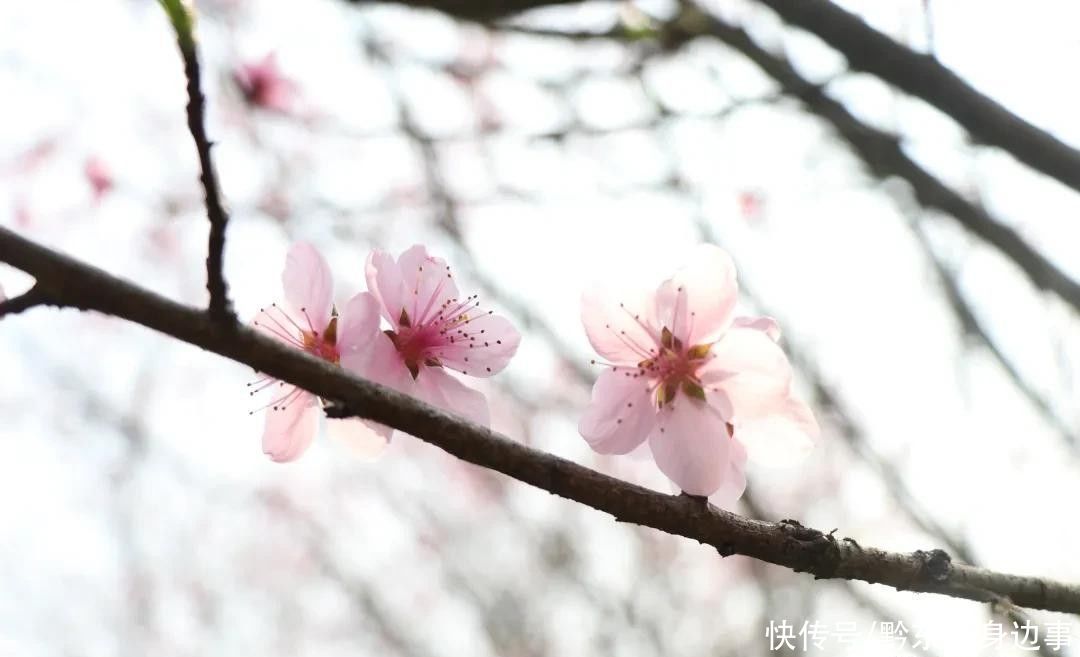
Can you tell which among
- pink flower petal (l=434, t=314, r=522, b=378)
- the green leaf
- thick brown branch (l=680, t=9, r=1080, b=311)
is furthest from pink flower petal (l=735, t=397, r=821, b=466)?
thick brown branch (l=680, t=9, r=1080, b=311)

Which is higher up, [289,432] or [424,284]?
[424,284]

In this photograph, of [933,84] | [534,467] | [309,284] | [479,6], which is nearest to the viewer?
[534,467]

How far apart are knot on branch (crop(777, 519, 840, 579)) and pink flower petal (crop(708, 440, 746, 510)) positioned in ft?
0.38

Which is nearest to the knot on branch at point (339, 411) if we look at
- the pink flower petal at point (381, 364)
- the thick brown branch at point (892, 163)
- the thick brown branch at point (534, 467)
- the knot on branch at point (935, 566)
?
the thick brown branch at point (534, 467)

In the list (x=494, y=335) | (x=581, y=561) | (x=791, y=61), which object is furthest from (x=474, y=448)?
(x=581, y=561)

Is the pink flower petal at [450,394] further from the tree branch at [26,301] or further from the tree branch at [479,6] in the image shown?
the tree branch at [479,6]

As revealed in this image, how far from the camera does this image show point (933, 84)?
3.44 feet

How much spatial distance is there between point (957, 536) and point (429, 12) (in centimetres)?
170

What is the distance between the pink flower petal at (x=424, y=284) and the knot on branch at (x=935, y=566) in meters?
0.54

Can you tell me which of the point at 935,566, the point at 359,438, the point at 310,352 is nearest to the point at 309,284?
the point at 310,352

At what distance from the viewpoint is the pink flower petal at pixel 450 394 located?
0.83m

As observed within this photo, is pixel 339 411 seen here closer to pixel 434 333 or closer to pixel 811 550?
pixel 434 333

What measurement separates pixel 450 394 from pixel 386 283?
140 mm

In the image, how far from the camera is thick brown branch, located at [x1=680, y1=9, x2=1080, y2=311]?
1.27 meters
